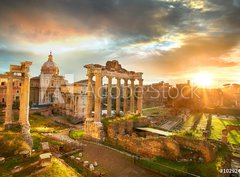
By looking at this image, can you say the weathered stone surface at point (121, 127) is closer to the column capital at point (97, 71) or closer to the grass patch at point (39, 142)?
the column capital at point (97, 71)

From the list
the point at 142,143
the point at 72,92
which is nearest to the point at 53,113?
the point at 72,92

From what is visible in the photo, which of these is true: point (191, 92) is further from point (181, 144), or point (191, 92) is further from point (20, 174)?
point (20, 174)

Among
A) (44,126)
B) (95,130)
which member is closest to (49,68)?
(44,126)

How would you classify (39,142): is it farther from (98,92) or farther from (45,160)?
(45,160)

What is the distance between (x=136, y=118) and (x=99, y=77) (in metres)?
7.43

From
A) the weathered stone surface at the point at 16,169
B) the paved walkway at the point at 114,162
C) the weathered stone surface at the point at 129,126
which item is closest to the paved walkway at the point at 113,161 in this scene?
the paved walkway at the point at 114,162

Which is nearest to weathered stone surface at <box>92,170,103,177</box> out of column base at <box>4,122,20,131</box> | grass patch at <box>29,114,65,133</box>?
column base at <box>4,122,20,131</box>

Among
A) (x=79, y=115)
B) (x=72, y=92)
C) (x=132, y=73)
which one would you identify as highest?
(x=132, y=73)

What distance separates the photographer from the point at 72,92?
140 feet

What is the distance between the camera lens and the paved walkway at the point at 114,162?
39.7ft

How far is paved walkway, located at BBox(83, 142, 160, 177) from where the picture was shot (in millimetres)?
12109

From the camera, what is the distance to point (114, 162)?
13.7 metres

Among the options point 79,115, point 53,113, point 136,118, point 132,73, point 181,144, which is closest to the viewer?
point 181,144

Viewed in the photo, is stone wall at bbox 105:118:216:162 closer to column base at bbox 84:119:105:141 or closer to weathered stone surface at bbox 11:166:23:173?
column base at bbox 84:119:105:141
